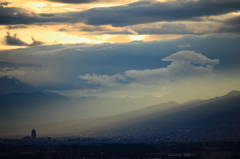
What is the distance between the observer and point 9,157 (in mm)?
105250

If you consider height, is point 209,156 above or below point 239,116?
below

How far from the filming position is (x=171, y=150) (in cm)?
11600

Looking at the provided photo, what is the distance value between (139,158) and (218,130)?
261 ft

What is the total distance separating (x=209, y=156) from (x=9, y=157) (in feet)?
141

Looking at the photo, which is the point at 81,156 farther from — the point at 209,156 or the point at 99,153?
the point at 209,156

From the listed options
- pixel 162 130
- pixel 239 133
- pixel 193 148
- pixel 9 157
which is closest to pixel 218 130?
pixel 239 133

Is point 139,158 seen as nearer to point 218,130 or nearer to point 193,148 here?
point 193,148

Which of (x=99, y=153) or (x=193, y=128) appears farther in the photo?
(x=193, y=128)

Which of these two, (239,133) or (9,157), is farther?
(239,133)

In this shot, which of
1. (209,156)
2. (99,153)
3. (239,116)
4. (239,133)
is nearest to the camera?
(209,156)

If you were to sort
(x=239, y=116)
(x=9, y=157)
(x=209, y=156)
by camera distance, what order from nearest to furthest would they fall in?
(x=209, y=156), (x=9, y=157), (x=239, y=116)

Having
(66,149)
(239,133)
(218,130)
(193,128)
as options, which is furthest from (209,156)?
(193,128)

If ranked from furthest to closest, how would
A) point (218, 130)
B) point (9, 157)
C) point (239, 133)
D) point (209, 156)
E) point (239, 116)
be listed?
1. point (239, 116)
2. point (218, 130)
3. point (239, 133)
4. point (9, 157)
5. point (209, 156)

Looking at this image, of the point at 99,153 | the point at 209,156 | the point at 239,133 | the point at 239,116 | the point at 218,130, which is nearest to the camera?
the point at 209,156
